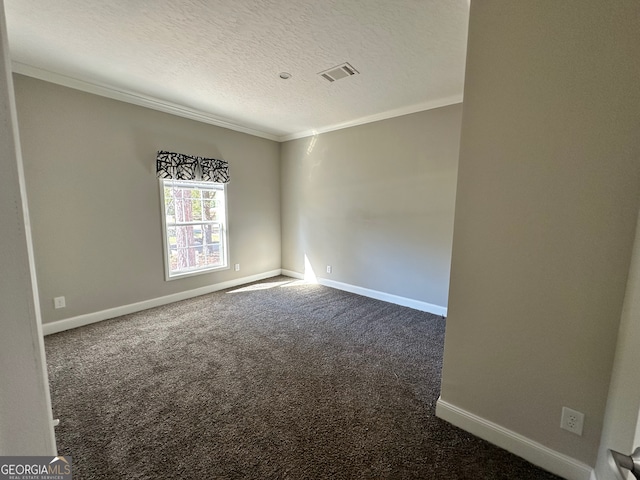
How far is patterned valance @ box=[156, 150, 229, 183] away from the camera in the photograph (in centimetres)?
336

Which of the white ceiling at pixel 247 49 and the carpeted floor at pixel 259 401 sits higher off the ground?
the white ceiling at pixel 247 49

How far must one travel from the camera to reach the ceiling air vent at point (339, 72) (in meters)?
2.40

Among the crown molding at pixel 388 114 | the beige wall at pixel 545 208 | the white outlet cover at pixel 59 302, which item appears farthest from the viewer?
the crown molding at pixel 388 114

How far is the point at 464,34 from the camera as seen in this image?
1945mm

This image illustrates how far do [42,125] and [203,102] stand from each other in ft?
5.08

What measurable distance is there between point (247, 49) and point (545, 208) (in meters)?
2.32

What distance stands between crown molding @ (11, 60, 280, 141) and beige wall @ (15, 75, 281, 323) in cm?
6

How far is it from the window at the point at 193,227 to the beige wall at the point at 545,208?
348 centimetres

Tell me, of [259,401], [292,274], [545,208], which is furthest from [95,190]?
[545,208]

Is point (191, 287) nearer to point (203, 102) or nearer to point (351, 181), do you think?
point (203, 102)

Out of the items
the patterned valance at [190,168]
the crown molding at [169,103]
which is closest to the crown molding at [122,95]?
the crown molding at [169,103]

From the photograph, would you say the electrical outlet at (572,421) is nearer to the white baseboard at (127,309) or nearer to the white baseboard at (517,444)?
the white baseboard at (517,444)

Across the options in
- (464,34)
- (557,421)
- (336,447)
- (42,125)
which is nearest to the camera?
(557,421)

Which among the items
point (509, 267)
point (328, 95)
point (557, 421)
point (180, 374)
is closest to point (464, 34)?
point (328, 95)
